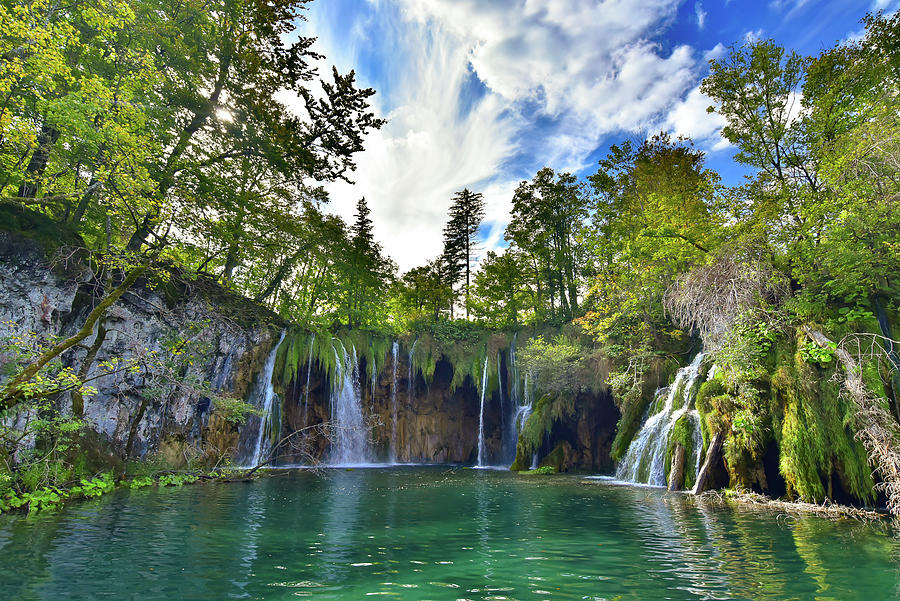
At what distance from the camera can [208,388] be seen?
48.7 ft

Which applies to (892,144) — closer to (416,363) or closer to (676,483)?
(676,483)

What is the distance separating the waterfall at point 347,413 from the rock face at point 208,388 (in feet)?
2.38

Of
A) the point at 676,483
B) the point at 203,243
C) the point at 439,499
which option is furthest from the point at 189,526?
the point at 676,483

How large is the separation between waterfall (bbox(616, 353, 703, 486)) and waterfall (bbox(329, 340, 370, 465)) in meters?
15.6

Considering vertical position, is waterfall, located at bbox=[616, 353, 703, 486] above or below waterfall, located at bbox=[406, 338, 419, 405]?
below

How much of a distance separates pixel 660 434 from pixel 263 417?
19537 millimetres

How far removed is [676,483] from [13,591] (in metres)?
14.6

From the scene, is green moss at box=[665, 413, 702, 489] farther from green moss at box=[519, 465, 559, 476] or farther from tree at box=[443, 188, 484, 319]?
tree at box=[443, 188, 484, 319]

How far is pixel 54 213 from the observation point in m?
13.5

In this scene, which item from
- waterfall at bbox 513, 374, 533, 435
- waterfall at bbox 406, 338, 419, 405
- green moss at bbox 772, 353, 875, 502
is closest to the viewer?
green moss at bbox 772, 353, 875, 502

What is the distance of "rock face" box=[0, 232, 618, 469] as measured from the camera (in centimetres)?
1170

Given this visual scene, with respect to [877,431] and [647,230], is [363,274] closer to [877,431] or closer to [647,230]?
[647,230]

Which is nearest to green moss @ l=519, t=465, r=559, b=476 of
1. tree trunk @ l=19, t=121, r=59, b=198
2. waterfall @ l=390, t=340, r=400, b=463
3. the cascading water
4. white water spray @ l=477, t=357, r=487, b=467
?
the cascading water

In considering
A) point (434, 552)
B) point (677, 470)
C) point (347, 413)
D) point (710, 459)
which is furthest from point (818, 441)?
point (347, 413)
